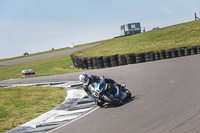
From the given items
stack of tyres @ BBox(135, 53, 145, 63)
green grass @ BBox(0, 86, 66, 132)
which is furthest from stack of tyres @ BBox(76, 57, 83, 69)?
green grass @ BBox(0, 86, 66, 132)

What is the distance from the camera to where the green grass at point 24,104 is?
30.7ft

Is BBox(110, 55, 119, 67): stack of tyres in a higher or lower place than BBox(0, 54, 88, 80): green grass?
higher

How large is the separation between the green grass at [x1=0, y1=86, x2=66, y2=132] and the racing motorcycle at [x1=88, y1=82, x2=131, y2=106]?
2.17m

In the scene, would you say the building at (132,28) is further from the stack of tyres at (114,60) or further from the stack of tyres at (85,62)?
the stack of tyres at (114,60)

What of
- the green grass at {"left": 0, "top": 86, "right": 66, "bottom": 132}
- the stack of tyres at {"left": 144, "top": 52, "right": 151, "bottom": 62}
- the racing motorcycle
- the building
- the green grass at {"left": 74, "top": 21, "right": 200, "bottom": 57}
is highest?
the building

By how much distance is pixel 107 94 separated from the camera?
8.71m

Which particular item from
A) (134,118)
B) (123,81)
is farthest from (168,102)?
(123,81)

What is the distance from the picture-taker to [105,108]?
8.74m

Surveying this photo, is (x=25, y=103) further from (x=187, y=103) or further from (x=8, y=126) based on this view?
(x=187, y=103)

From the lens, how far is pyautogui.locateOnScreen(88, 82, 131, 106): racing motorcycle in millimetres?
8531

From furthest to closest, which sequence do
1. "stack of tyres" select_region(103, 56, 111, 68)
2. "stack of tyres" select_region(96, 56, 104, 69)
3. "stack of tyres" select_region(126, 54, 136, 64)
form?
"stack of tyres" select_region(96, 56, 104, 69) < "stack of tyres" select_region(103, 56, 111, 68) < "stack of tyres" select_region(126, 54, 136, 64)

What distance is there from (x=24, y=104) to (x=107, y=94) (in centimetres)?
448

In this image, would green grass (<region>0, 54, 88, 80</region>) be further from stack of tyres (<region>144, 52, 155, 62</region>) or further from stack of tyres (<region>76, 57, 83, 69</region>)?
stack of tyres (<region>144, 52, 155, 62</region>)

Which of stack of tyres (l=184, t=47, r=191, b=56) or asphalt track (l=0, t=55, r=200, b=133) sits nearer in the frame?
asphalt track (l=0, t=55, r=200, b=133)
